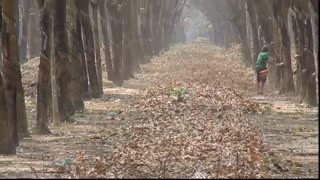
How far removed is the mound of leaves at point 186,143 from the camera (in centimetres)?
1038

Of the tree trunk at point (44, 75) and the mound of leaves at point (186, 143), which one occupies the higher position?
the tree trunk at point (44, 75)

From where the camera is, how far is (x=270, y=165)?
36.9 feet

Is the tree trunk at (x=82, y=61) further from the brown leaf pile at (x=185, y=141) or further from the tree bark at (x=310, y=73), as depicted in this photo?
Result: the tree bark at (x=310, y=73)

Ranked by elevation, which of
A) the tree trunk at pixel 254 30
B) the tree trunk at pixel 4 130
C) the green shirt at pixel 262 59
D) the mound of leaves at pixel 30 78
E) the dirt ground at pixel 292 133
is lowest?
the dirt ground at pixel 292 133

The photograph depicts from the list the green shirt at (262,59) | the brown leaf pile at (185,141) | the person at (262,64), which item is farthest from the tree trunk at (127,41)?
the green shirt at (262,59)

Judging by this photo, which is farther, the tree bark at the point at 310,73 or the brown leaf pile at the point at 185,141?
the tree bark at the point at 310,73

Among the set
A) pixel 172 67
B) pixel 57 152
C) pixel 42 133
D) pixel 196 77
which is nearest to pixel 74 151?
pixel 57 152

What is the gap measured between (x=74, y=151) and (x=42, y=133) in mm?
2758

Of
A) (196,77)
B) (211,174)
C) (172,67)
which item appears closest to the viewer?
(211,174)

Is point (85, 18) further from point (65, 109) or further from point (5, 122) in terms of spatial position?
point (5, 122)

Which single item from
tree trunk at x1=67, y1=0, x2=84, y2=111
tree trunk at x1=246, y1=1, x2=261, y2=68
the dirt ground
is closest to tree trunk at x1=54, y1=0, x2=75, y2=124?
tree trunk at x1=67, y1=0, x2=84, y2=111

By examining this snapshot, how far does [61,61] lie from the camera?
1878 centimetres

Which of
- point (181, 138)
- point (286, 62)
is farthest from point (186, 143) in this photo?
point (286, 62)

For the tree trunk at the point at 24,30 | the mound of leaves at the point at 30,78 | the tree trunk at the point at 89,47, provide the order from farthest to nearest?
the tree trunk at the point at 24,30 < the mound of leaves at the point at 30,78 < the tree trunk at the point at 89,47
